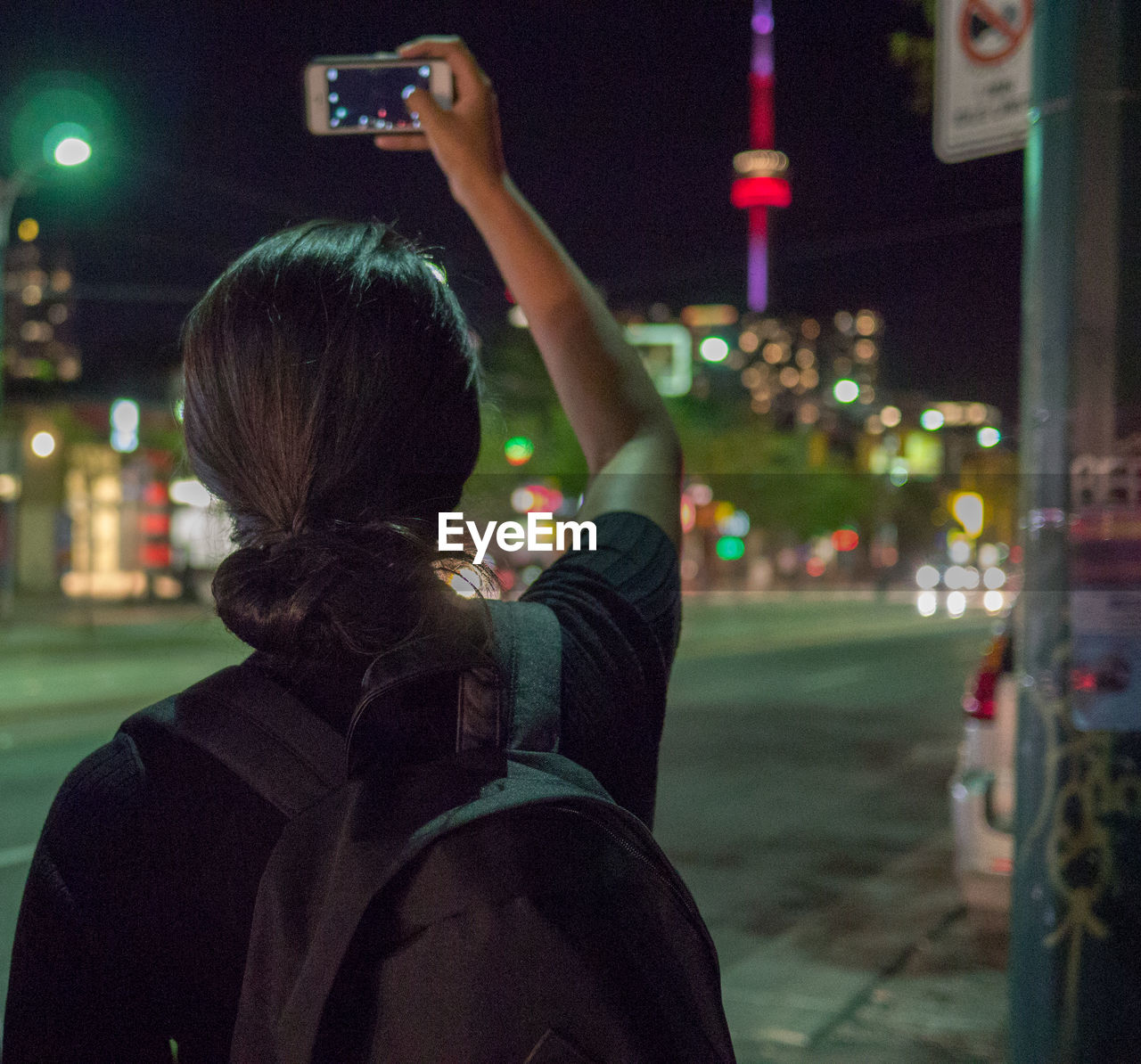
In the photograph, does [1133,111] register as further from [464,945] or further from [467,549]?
[464,945]

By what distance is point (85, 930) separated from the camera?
99cm

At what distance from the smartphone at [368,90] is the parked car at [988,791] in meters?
4.44

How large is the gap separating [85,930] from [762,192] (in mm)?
12604

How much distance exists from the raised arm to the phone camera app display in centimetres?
3

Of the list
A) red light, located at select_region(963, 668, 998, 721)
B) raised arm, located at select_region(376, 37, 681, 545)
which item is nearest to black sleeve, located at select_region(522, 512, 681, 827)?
raised arm, located at select_region(376, 37, 681, 545)

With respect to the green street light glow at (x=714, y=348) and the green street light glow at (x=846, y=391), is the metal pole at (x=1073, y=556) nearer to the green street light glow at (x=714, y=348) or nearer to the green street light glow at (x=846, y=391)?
the green street light glow at (x=714, y=348)

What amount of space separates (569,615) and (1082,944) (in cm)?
183

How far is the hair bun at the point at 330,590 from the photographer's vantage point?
100cm

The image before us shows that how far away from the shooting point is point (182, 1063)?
3.41 feet

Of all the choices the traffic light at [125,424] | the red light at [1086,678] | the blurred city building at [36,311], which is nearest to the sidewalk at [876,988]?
the red light at [1086,678]

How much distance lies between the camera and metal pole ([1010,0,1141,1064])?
8.05ft

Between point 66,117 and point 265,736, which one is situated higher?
point 66,117

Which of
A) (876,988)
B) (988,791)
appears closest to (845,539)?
(988,791)

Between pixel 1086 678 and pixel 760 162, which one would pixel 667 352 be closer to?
pixel 760 162
